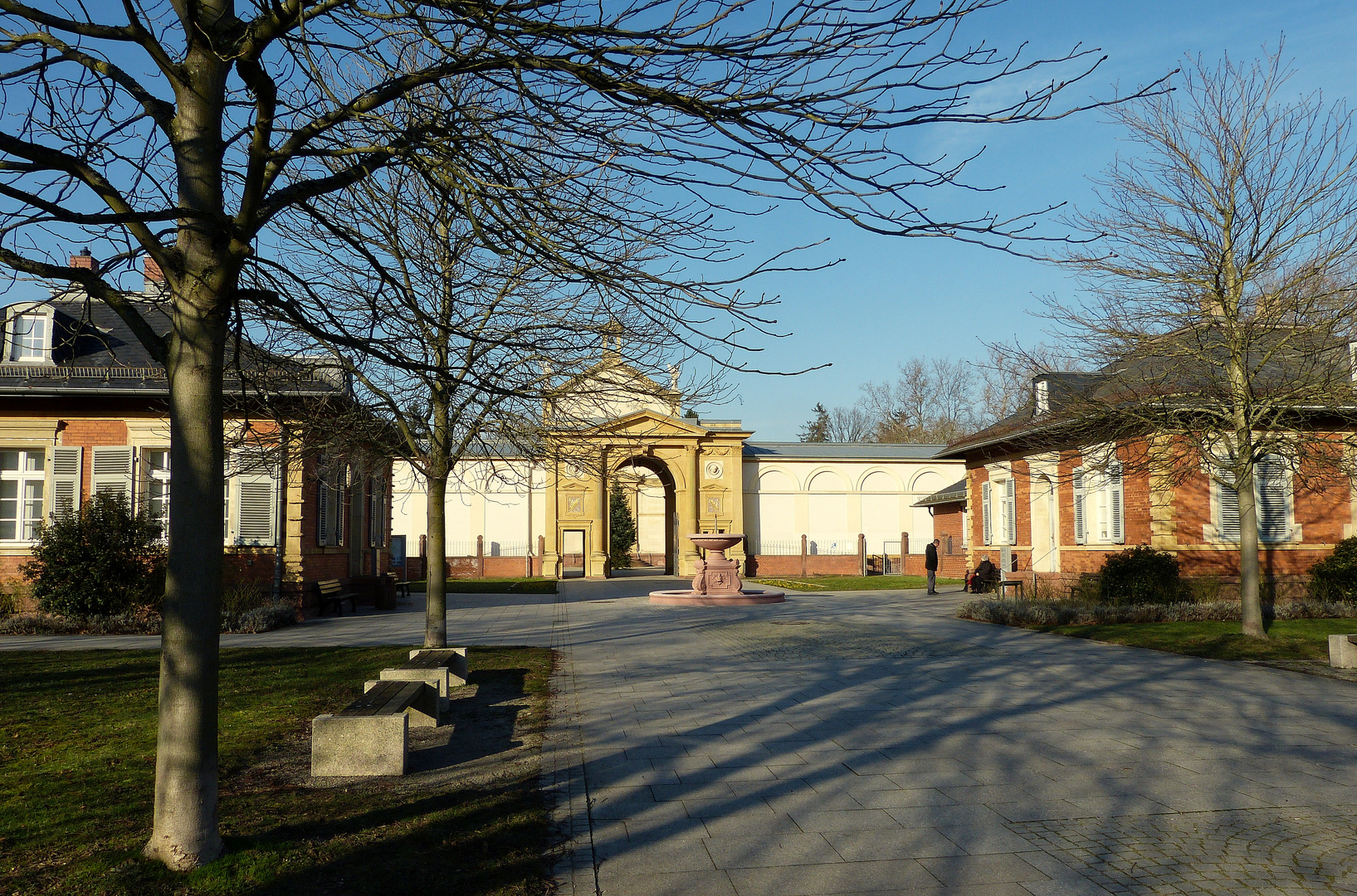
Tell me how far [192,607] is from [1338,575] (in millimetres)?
21903

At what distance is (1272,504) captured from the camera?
69.1ft

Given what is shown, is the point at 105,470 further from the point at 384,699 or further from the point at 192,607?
the point at 192,607

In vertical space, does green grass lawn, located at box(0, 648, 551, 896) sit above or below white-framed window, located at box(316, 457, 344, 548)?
below

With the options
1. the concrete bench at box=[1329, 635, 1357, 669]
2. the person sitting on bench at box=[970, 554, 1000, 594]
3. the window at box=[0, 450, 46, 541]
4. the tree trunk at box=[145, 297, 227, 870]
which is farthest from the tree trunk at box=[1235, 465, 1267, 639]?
the window at box=[0, 450, 46, 541]

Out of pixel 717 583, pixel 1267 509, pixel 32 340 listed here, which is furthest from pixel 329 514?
pixel 1267 509

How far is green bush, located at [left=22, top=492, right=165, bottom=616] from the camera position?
1703cm

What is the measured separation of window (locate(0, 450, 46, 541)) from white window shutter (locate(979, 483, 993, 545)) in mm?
23649

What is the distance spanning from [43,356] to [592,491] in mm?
25823

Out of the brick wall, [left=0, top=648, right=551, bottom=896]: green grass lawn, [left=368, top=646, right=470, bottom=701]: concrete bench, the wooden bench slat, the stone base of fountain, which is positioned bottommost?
the stone base of fountain

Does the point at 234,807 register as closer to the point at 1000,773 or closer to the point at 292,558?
the point at 1000,773

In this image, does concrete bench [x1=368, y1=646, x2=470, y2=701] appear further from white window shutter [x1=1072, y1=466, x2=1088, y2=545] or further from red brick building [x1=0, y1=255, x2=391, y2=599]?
white window shutter [x1=1072, y1=466, x2=1088, y2=545]

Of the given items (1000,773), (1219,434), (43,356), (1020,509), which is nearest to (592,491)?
(1020,509)

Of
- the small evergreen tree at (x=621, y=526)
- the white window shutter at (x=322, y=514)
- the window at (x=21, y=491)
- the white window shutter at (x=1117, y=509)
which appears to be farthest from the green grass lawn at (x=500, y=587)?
the small evergreen tree at (x=621, y=526)

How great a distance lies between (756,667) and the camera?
12320mm
